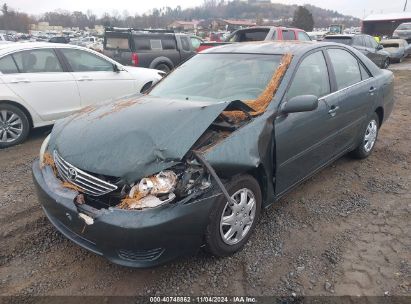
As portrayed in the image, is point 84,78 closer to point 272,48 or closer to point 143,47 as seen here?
point 272,48

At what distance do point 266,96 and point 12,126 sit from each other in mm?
4321

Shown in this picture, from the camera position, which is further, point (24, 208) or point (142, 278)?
point (24, 208)

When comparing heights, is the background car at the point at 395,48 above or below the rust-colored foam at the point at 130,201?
below

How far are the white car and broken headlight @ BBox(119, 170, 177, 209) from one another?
3203 millimetres

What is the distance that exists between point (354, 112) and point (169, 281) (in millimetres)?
2919

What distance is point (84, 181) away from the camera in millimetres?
2527

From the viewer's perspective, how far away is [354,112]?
4.19 meters

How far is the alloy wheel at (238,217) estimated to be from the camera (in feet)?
9.00

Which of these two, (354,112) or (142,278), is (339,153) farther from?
(142,278)

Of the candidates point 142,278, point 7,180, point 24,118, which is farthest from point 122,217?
point 24,118

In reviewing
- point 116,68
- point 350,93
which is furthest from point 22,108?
point 350,93

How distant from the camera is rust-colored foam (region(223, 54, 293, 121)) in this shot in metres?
2.98

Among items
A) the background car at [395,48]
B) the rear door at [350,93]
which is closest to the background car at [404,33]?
the background car at [395,48]

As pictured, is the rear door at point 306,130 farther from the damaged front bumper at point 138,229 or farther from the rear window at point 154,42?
the rear window at point 154,42
